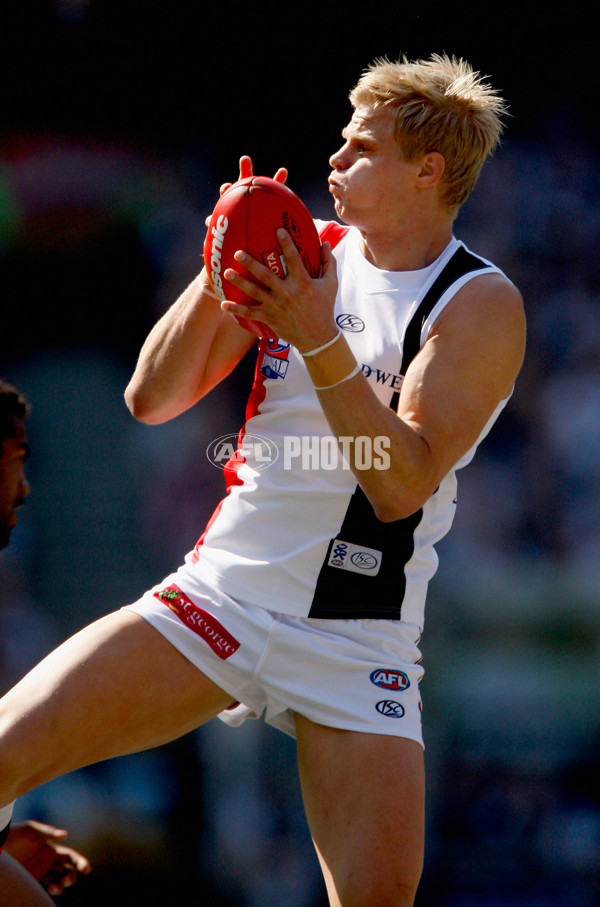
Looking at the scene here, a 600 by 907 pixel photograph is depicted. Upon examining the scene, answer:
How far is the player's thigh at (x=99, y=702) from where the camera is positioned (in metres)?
1.97

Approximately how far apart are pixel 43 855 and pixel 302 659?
3.93 ft

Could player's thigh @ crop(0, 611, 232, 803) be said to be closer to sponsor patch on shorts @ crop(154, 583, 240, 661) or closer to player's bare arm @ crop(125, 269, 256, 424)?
sponsor patch on shorts @ crop(154, 583, 240, 661)

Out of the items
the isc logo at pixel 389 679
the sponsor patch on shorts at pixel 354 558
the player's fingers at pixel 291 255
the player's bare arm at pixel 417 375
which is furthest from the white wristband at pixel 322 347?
the isc logo at pixel 389 679

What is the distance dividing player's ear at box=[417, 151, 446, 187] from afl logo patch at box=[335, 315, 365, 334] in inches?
14.0

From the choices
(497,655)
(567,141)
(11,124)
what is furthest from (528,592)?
(11,124)

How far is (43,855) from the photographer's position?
2762 mm

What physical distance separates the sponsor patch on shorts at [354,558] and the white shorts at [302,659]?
11 cm

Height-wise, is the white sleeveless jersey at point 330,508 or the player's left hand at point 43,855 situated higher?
the white sleeveless jersey at point 330,508

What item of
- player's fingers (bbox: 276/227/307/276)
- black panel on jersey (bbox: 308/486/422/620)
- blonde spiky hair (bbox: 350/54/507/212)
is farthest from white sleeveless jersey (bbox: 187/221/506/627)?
player's fingers (bbox: 276/227/307/276)

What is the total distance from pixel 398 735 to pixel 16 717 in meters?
0.78

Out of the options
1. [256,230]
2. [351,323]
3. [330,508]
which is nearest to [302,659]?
[330,508]

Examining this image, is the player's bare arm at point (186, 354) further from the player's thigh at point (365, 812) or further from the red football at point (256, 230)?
the player's thigh at point (365, 812)

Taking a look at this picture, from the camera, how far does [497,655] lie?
13.1ft

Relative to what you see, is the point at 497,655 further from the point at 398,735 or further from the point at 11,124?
the point at 11,124
